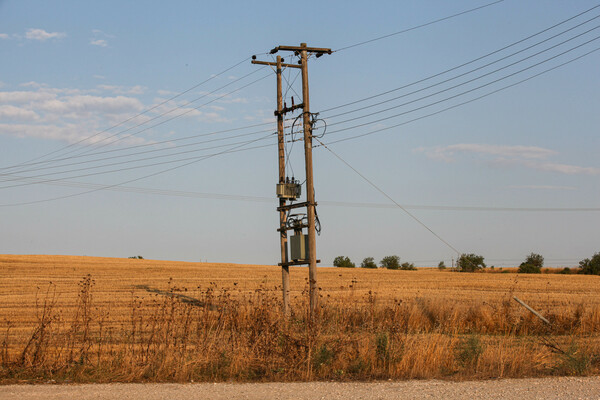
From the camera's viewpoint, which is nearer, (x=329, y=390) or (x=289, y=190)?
(x=329, y=390)

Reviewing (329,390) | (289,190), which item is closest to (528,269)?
(289,190)

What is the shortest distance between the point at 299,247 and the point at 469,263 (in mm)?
59949

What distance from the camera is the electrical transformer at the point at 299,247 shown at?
66.2 feet

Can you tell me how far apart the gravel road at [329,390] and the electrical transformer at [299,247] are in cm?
996

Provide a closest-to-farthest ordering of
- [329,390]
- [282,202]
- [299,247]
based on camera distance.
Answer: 1. [329,390]
2. [299,247]
3. [282,202]

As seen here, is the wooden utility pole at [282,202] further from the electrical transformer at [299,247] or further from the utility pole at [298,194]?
the electrical transformer at [299,247]

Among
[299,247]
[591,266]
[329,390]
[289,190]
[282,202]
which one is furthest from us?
[591,266]

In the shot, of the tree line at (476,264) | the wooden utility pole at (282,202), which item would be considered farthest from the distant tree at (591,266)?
the wooden utility pole at (282,202)

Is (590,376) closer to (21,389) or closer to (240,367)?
(240,367)

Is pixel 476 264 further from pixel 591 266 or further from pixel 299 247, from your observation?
pixel 299 247

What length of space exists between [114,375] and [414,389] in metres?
4.98

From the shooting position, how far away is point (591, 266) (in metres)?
72.9

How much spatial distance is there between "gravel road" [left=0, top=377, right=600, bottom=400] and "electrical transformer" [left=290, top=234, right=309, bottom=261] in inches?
392

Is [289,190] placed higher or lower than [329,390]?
higher
